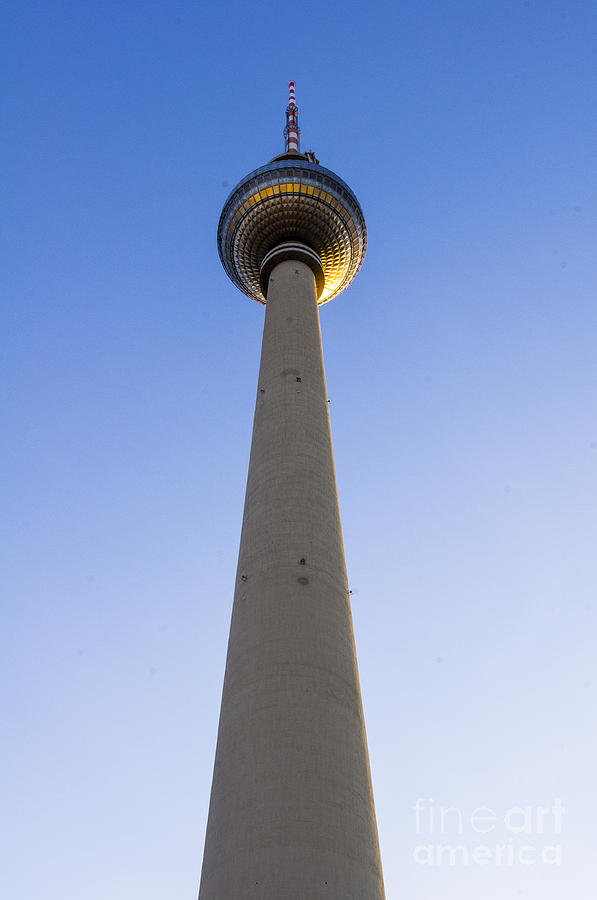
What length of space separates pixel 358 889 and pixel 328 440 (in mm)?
15112

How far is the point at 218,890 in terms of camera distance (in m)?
16.8

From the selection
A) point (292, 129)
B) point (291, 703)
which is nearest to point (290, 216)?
point (292, 129)

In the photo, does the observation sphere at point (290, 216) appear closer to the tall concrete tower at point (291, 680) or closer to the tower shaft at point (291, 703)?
the tall concrete tower at point (291, 680)

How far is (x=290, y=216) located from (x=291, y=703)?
26.0 m

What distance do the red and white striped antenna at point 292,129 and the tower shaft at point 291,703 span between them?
69.1 feet

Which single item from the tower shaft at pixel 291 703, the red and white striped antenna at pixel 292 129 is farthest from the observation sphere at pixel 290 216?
the tower shaft at pixel 291 703

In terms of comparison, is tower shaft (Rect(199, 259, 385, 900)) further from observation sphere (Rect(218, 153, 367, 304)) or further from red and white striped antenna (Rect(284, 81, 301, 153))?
red and white striped antenna (Rect(284, 81, 301, 153))

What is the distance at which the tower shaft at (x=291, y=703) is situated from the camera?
16812mm

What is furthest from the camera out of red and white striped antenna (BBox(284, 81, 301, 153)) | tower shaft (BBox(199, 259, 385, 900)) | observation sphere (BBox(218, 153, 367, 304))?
red and white striped antenna (BBox(284, 81, 301, 153))

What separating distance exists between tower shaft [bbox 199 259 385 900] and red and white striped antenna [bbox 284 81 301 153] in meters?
21.1

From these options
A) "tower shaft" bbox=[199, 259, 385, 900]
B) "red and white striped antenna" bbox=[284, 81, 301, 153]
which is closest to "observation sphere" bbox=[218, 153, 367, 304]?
"red and white striped antenna" bbox=[284, 81, 301, 153]

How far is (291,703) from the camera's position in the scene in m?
19.4

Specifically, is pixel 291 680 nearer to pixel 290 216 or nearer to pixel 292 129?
pixel 290 216

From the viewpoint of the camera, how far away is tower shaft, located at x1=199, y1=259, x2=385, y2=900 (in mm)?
16812
